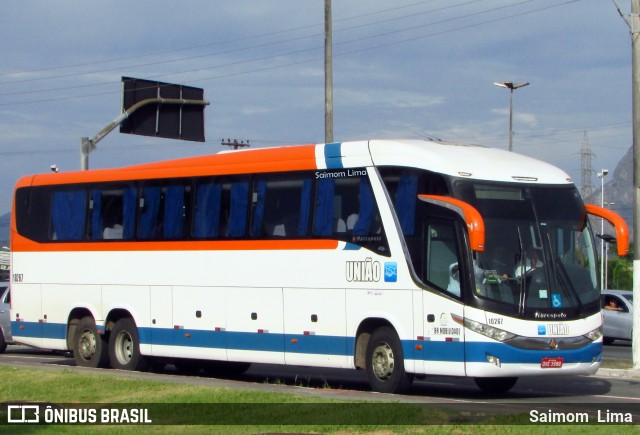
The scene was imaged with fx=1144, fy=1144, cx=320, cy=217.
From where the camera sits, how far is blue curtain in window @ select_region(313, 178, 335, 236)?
58.3 ft

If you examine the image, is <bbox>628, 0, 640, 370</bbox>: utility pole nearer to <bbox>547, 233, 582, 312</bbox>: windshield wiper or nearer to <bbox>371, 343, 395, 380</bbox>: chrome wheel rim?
<bbox>547, 233, 582, 312</bbox>: windshield wiper

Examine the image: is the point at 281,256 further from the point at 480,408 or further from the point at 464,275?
the point at 480,408

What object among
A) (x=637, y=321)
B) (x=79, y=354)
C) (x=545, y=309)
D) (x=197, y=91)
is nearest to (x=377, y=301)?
(x=545, y=309)

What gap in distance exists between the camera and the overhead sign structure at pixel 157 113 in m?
33.5

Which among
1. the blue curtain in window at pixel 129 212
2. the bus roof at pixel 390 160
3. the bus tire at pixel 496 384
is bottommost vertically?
the bus tire at pixel 496 384

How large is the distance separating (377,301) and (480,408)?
3.67 m

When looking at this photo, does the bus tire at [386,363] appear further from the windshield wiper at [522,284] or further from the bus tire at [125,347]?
the bus tire at [125,347]

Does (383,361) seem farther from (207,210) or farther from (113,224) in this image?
(113,224)

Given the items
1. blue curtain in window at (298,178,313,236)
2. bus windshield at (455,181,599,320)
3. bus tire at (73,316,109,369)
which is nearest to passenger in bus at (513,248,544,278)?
bus windshield at (455,181,599,320)

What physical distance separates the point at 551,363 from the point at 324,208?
4.31 m

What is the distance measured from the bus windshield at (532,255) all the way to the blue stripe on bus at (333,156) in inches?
97.5

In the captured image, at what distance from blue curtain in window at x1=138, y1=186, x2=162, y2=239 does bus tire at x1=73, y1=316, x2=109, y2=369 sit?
2.38 m

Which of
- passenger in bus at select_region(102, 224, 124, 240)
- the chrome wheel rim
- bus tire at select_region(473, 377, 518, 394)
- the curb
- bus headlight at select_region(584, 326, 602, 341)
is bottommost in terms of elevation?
the curb

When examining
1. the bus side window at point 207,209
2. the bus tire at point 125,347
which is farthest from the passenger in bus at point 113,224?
the bus side window at point 207,209
